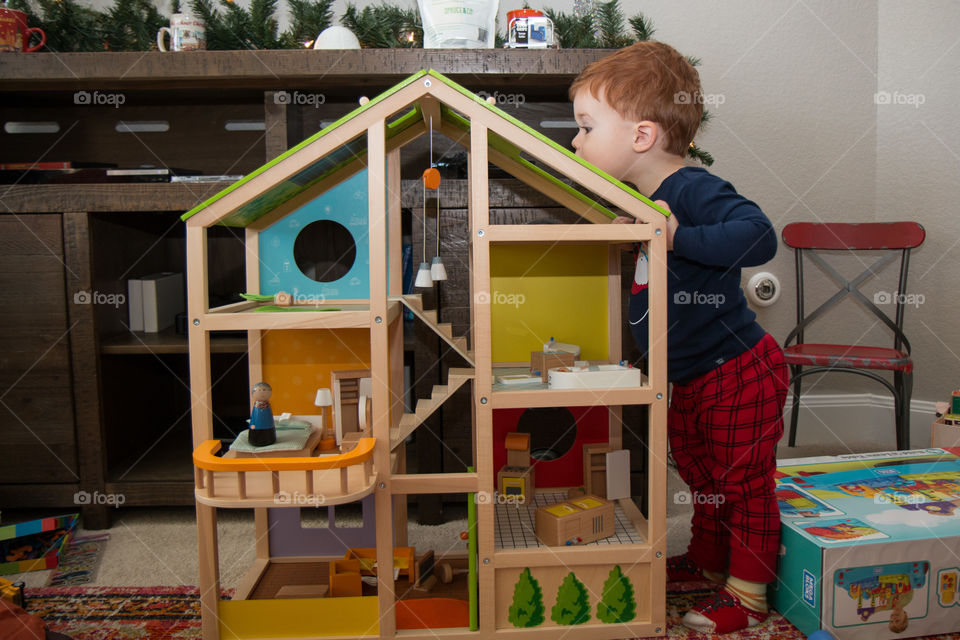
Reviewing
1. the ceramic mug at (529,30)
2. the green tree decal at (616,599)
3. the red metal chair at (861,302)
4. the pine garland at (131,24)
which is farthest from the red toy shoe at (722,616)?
the pine garland at (131,24)

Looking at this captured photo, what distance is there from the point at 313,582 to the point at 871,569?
2.94 ft

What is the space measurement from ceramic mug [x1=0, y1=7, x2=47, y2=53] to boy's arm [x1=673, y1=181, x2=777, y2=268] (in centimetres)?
146

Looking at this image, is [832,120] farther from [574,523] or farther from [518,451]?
[574,523]

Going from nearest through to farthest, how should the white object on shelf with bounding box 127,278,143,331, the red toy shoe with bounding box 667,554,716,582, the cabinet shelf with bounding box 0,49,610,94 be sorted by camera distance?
the red toy shoe with bounding box 667,554,716,582, the cabinet shelf with bounding box 0,49,610,94, the white object on shelf with bounding box 127,278,143,331

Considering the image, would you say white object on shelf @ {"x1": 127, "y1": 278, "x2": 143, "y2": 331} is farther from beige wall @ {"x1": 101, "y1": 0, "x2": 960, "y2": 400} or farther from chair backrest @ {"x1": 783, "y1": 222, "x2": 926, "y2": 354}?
chair backrest @ {"x1": 783, "y1": 222, "x2": 926, "y2": 354}

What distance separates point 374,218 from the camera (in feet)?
3.24

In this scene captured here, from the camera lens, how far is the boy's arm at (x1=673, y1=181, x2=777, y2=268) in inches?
40.1

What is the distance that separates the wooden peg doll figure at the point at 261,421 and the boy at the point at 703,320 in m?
0.61

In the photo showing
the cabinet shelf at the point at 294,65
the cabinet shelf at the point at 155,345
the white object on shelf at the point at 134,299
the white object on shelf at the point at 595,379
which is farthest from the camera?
the white object on shelf at the point at 134,299

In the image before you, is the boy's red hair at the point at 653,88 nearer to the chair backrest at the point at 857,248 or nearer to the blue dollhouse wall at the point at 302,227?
the blue dollhouse wall at the point at 302,227

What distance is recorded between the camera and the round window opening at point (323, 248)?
75.0 inches

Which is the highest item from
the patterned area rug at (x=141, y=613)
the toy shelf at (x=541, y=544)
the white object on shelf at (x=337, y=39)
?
the white object on shelf at (x=337, y=39)

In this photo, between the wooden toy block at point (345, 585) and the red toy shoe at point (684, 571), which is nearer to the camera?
the wooden toy block at point (345, 585)

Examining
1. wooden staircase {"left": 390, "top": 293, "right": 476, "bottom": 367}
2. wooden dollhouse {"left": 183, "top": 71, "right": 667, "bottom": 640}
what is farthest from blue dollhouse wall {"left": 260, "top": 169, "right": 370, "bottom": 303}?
wooden staircase {"left": 390, "top": 293, "right": 476, "bottom": 367}
